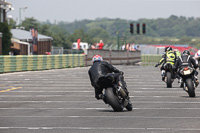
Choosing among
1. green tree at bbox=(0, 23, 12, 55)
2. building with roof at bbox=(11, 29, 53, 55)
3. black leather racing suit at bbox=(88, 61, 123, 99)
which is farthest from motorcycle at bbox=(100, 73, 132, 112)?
building with roof at bbox=(11, 29, 53, 55)

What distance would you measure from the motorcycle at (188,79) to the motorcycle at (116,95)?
4.15 metres

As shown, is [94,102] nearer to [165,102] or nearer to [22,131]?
[165,102]

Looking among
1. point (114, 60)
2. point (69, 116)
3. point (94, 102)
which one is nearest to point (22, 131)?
point (69, 116)

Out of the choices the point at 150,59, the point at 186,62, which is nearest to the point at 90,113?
the point at 186,62

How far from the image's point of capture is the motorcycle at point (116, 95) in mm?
13930

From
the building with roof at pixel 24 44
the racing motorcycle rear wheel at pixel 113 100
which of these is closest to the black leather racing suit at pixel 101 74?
the racing motorcycle rear wheel at pixel 113 100

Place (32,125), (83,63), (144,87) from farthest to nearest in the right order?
1. (83,63)
2. (144,87)
3. (32,125)

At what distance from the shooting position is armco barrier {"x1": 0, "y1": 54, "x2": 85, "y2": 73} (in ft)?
117

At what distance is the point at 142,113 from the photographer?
1372 centimetres

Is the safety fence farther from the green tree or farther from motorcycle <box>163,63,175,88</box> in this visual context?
motorcycle <box>163,63,175,88</box>

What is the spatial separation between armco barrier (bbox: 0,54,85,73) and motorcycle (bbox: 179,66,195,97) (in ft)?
59.7

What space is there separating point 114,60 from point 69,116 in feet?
139

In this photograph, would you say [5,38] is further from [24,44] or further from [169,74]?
A: [169,74]

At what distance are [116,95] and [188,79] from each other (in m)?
4.53
